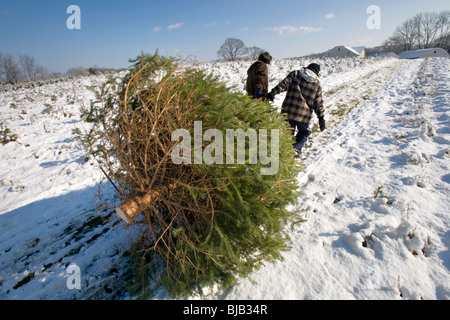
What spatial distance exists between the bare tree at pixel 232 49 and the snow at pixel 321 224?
63421 mm

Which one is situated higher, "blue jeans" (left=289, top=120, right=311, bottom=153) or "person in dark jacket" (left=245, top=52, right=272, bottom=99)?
"person in dark jacket" (left=245, top=52, right=272, bottom=99)

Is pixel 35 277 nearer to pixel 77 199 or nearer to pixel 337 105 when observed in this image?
pixel 77 199

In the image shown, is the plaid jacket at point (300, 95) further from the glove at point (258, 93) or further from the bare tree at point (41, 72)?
the bare tree at point (41, 72)

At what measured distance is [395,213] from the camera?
2.78 meters

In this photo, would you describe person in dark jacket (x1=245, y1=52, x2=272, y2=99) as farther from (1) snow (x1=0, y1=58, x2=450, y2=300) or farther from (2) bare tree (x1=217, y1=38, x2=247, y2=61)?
(2) bare tree (x1=217, y1=38, x2=247, y2=61)

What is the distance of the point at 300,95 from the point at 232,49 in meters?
65.4

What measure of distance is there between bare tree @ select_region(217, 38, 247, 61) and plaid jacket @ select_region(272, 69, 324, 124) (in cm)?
6320

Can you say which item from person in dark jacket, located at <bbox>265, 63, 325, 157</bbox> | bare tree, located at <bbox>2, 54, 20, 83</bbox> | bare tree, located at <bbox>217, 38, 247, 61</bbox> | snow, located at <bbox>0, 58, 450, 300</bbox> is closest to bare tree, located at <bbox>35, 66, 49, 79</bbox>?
bare tree, located at <bbox>2, 54, 20, 83</bbox>

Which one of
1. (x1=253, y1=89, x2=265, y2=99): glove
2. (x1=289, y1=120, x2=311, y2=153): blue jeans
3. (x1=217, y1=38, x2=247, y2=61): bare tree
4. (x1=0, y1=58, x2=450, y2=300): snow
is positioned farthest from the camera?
(x1=217, y1=38, x2=247, y2=61): bare tree

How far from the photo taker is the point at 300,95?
4316 mm

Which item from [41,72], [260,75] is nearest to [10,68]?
[41,72]

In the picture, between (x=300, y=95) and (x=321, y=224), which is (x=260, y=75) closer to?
(x=300, y=95)

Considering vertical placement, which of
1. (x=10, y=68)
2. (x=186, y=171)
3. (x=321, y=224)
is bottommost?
(x=321, y=224)

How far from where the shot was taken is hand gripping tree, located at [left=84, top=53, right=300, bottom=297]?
1774mm
